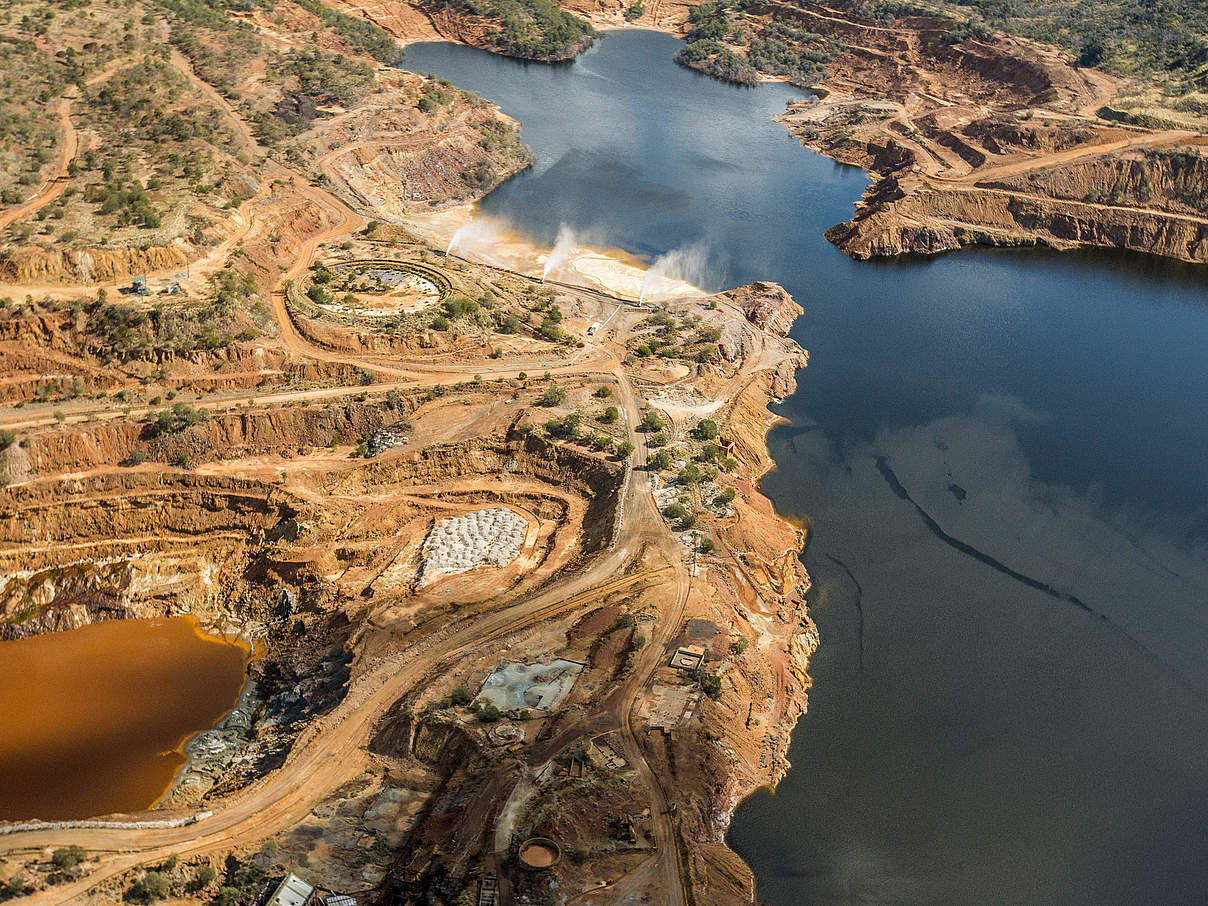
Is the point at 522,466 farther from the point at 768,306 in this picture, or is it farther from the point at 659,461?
the point at 768,306

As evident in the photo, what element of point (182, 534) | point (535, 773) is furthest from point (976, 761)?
point (182, 534)

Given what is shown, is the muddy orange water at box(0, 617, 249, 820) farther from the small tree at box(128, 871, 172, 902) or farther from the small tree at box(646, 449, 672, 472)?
the small tree at box(646, 449, 672, 472)

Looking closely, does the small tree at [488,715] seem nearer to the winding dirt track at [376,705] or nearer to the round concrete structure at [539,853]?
the winding dirt track at [376,705]

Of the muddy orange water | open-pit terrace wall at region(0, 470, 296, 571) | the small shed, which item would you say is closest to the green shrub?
the muddy orange water

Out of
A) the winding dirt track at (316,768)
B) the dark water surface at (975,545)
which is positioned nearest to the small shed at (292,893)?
the winding dirt track at (316,768)

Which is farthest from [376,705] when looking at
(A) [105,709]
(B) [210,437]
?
(B) [210,437]
